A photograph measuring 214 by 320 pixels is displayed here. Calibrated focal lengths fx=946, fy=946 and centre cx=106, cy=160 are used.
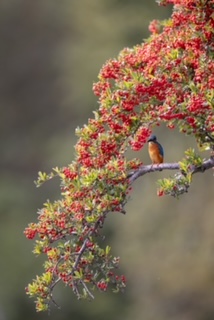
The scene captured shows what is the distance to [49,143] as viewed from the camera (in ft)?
57.6

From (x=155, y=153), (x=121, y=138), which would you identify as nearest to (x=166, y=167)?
(x=121, y=138)

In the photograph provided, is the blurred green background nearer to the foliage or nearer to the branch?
the branch

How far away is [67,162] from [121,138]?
10911 mm

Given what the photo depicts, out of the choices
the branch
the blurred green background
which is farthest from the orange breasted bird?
the blurred green background

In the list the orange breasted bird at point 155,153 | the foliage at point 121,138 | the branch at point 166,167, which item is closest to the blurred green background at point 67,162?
the orange breasted bird at point 155,153

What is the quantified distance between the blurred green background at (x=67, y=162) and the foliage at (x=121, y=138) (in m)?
7.83

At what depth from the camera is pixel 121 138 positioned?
5.45 m

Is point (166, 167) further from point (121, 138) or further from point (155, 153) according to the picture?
point (155, 153)

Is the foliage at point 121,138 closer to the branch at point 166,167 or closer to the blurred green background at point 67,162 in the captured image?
the branch at point 166,167

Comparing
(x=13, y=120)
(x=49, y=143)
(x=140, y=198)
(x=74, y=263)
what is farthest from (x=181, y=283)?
(x=74, y=263)

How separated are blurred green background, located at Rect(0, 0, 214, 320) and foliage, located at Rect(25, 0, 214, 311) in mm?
7826

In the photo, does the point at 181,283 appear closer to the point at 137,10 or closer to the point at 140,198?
the point at 140,198

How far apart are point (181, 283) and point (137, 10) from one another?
5480 millimetres

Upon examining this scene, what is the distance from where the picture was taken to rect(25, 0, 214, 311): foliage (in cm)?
529
